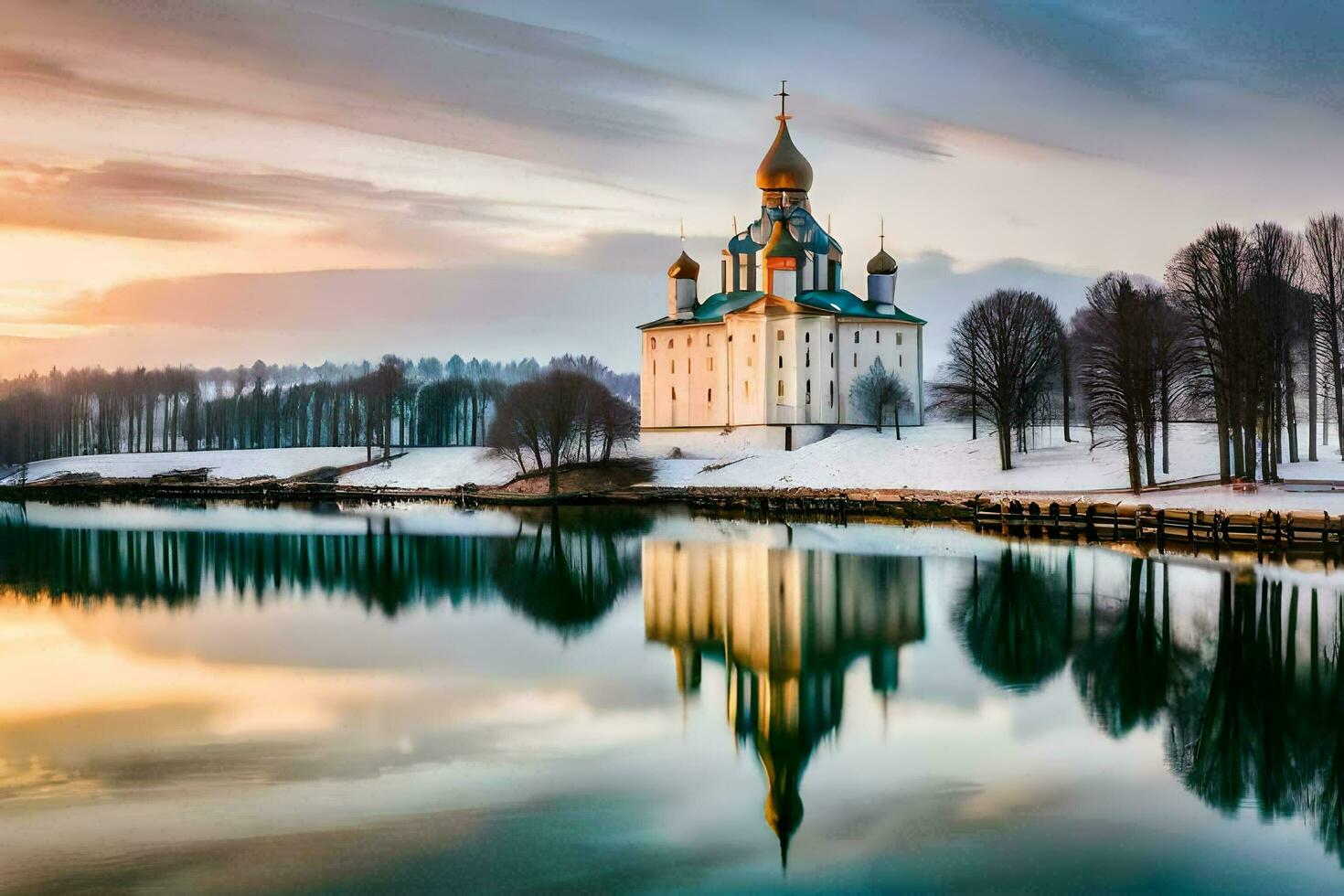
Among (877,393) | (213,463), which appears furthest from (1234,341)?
(213,463)

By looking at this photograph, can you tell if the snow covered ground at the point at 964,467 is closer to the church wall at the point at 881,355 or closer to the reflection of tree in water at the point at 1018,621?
the church wall at the point at 881,355

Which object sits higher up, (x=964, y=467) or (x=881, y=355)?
(x=881, y=355)

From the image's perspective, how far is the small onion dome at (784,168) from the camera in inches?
2781

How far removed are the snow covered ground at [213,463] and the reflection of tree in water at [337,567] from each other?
3922 centimetres

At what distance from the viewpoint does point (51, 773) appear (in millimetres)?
11406

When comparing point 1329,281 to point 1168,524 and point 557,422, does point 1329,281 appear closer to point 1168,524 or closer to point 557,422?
point 1168,524

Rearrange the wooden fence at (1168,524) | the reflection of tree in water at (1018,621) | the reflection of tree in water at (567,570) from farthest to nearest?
the wooden fence at (1168,524)
the reflection of tree in water at (567,570)
the reflection of tree in water at (1018,621)

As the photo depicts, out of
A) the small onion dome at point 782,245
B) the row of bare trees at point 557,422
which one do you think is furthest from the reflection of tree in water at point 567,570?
the small onion dome at point 782,245

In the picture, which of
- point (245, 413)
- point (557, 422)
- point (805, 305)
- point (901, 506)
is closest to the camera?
point (901, 506)

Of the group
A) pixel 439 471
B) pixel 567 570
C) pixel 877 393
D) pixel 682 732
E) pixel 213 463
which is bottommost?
pixel 682 732

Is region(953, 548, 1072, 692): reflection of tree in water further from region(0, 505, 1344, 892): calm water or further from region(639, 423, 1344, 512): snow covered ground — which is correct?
region(639, 423, 1344, 512): snow covered ground

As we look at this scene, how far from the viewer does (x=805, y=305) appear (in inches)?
2611

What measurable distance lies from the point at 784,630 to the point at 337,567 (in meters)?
14.0

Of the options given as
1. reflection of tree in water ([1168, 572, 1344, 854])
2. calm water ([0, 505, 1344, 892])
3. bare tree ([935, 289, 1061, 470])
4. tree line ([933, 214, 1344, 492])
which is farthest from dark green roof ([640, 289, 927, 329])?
reflection of tree in water ([1168, 572, 1344, 854])
